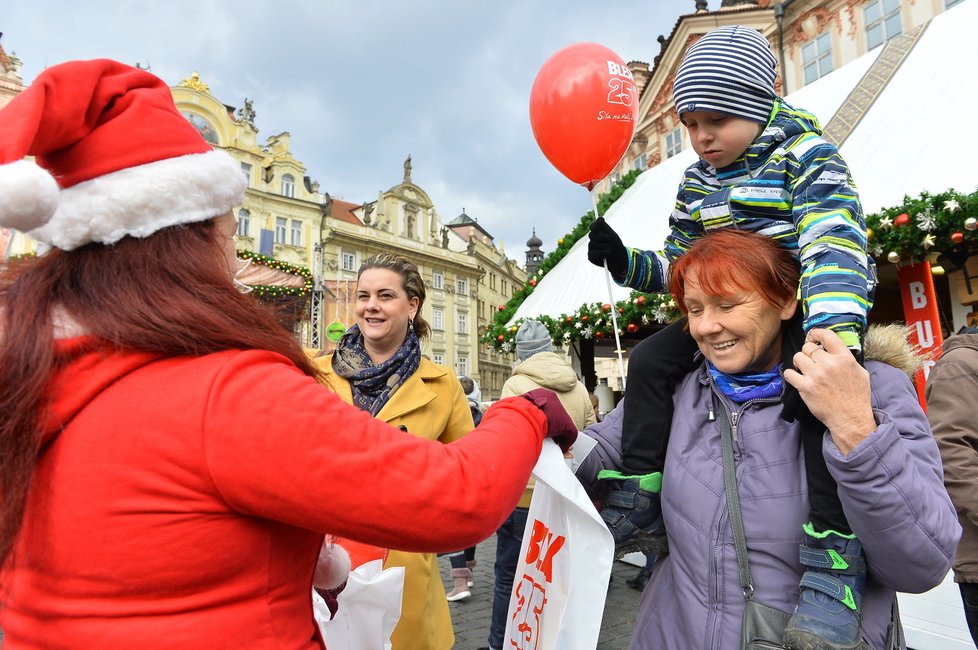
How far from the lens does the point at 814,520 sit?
4.16ft

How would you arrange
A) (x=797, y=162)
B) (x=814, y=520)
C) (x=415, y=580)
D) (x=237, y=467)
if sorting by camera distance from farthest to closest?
1. (x=415, y=580)
2. (x=797, y=162)
3. (x=814, y=520)
4. (x=237, y=467)

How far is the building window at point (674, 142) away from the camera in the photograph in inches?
686

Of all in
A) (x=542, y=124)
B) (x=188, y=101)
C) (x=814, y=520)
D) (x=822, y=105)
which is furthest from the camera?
(x=188, y=101)

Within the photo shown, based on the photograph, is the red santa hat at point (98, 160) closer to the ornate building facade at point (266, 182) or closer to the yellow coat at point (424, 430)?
the yellow coat at point (424, 430)

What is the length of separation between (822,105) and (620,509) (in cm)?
712

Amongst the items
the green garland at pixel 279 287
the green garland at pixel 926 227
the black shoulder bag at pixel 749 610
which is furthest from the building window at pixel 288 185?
the black shoulder bag at pixel 749 610

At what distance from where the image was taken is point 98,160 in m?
0.95

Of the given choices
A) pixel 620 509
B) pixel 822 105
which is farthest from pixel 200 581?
pixel 822 105

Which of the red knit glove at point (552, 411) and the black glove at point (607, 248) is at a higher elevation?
the black glove at point (607, 248)

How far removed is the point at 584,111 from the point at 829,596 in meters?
2.33

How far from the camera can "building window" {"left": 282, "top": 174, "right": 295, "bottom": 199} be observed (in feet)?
125

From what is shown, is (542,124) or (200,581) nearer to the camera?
(200,581)

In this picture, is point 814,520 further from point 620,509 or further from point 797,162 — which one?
point 797,162

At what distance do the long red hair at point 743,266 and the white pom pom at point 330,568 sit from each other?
3.57 feet
